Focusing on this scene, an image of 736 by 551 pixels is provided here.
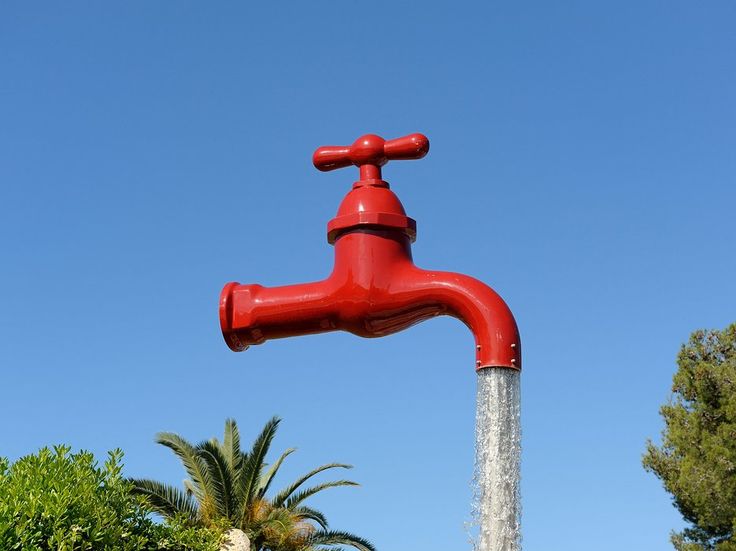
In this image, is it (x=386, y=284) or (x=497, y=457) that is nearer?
(x=497, y=457)

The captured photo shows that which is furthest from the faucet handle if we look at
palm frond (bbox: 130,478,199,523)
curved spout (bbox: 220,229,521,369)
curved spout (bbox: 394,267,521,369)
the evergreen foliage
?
the evergreen foliage

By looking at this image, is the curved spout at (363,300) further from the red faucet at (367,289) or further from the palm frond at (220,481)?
the palm frond at (220,481)

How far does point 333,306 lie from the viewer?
154 inches

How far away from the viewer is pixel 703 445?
18.0 m

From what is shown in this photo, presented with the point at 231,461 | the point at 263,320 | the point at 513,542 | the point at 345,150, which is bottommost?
the point at 513,542

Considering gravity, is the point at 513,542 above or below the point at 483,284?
below

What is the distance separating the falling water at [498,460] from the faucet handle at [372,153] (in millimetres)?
1014

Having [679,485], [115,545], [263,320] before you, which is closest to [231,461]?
[679,485]

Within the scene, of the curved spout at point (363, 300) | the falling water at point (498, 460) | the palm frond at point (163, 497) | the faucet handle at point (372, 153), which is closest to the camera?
the falling water at point (498, 460)

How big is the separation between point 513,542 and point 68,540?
497cm

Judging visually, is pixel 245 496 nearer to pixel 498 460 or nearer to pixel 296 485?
pixel 296 485

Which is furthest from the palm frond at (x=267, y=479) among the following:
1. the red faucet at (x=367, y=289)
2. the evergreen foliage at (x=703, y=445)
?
the red faucet at (x=367, y=289)

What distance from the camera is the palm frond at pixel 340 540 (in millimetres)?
17188

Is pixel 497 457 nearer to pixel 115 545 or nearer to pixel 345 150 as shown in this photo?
pixel 345 150
